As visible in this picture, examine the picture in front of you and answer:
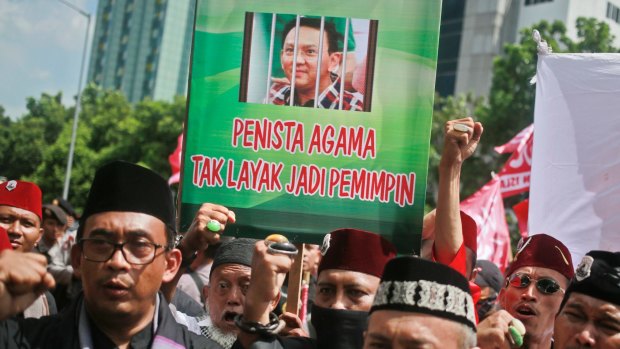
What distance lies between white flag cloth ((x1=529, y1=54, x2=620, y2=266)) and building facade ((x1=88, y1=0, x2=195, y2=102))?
364ft

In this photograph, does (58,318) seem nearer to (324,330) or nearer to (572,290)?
(324,330)

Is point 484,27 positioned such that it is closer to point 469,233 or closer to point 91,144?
point 91,144

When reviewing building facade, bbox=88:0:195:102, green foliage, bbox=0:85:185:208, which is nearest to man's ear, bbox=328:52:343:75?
green foliage, bbox=0:85:185:208

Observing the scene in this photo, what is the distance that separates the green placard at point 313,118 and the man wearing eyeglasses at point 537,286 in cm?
71

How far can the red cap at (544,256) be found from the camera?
4.23m

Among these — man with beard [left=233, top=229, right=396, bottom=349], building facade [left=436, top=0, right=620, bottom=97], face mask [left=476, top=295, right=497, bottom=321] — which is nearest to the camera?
man with beard [left=233, top=229, right=396, bottom=349]

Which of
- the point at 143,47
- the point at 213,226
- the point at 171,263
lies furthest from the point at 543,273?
the point at 143,47

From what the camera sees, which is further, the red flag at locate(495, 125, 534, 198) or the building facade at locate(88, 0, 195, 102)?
the building facade at locate(88, 0, 195, 102)

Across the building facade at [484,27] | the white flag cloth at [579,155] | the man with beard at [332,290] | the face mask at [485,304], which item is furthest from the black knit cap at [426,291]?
the building facade at [484,27]

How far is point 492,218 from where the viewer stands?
9.66 metres

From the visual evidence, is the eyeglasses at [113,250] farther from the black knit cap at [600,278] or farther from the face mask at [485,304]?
the face mask at [485,304]

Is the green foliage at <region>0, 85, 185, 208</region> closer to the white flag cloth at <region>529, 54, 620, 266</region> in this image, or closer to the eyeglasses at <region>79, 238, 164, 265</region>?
the white flag cloth at <region>529, 54, 620, 266</region>

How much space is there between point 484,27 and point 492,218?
47.8 meters

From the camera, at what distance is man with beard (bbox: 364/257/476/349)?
9.21 feet
